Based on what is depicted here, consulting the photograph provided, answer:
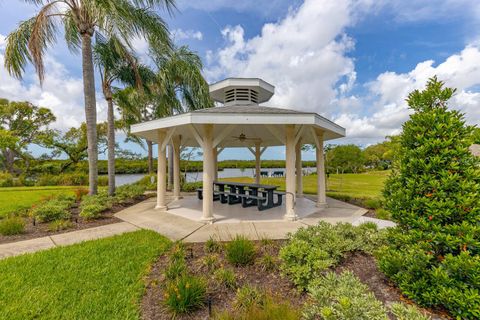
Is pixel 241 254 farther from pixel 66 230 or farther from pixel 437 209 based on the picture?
pixel 66 230

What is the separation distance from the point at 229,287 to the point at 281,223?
3461mm

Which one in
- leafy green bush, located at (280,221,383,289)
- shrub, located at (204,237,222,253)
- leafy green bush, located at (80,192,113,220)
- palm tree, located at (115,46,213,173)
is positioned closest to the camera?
leafy green bush, located at (280,221,383,289)

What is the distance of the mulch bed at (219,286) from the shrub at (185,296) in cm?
8

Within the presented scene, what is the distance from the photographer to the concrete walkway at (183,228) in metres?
5.03

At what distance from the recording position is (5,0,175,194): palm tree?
7.43m

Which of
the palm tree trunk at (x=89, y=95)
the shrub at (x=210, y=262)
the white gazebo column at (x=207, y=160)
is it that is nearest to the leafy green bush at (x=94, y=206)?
the palm tree trunk at (x=89, y=95)

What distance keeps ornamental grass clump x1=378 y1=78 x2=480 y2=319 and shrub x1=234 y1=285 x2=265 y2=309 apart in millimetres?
1845

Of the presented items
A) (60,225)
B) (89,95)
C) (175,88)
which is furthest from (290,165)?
(175,88)

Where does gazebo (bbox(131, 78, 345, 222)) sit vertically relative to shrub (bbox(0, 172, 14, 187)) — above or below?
above

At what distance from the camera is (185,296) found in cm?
279

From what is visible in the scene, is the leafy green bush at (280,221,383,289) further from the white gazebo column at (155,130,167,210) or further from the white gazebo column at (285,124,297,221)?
the white gazebo column at (155,130,167,210)

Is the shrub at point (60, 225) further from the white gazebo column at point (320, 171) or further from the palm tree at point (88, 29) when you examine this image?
the white gazebo column at point (320, 171)

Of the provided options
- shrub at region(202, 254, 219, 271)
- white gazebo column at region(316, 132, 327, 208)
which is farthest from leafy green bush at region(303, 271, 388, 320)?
white gazebo column at region(316, 132, 327, 208)

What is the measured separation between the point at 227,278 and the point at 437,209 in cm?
288
